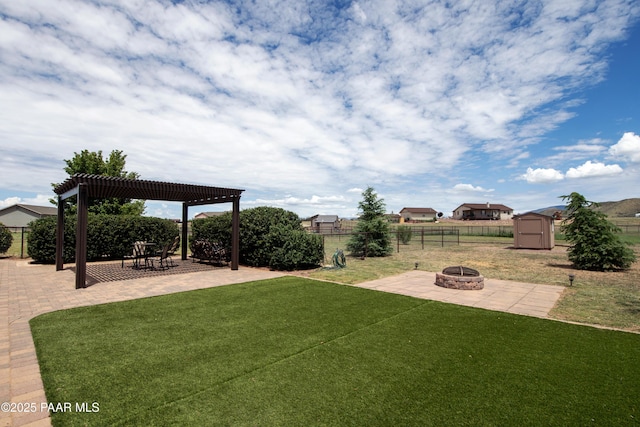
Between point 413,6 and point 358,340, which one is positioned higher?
point 413,6

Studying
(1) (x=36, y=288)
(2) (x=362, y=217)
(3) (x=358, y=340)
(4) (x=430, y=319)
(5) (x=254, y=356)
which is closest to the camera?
(5) (x=254, y=356)

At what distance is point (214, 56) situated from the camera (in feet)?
30.0

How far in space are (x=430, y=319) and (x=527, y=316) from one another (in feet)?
6.15

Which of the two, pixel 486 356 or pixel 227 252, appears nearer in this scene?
pixel 486 356

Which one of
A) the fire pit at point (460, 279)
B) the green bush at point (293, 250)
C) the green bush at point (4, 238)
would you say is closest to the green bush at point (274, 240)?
the green bush at point (293, 250)

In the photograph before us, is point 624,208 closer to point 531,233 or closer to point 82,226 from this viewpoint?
point 531,233

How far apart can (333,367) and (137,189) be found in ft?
29.1

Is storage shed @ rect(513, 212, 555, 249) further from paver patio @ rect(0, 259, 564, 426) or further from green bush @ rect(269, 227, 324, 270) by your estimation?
green bush @ rect(269, 227, 324, 270)

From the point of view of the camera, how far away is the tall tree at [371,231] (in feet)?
52.4

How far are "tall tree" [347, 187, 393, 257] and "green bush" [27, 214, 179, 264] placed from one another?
30.5ft

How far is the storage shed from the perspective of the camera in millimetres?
18672

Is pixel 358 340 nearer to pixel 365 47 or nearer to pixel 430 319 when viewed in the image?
pixel 430 319

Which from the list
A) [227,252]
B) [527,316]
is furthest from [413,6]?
[227,252]

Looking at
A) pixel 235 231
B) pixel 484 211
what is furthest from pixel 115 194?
pixel 484 211
